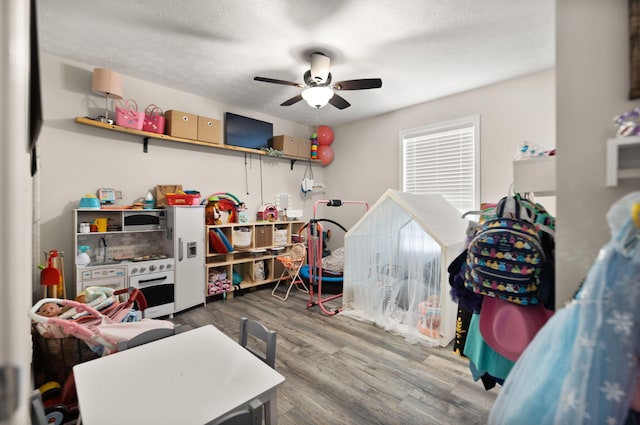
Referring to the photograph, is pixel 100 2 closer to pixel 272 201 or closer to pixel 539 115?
pixel 272 201

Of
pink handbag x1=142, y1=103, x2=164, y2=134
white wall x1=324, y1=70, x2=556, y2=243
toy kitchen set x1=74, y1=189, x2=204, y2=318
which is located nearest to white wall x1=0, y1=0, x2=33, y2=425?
toy kitchen set x1=74, y1=189, x2=204, y2=318

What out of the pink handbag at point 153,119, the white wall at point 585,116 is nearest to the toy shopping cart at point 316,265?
the pink handbag at point 153,119

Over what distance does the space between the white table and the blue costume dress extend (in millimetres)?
894

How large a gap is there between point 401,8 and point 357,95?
1.66 metres

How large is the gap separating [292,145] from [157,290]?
289cm

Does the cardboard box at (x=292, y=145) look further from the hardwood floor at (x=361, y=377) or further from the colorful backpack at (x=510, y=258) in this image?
the colorful backpack at (x=510, y=258)

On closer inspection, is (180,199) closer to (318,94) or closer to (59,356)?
(59,356)

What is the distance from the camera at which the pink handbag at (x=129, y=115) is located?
3.11 metres

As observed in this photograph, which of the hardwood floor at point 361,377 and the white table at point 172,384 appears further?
the hardwood floor at point 361,377

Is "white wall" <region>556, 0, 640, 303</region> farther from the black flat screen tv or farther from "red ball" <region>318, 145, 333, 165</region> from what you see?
"red ball" <region>318, 145, 333, 165</region>

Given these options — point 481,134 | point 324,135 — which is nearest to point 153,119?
point 324,135

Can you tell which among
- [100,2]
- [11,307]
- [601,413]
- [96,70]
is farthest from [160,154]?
[601,413]

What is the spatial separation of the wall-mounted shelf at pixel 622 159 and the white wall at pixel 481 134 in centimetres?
272

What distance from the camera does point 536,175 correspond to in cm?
113
